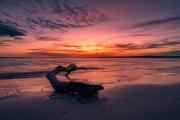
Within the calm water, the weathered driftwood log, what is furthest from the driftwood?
the calm water

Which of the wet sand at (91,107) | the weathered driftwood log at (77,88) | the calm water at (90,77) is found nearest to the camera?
the wet sand at (91,107)

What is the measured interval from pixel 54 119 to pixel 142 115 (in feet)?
12.2

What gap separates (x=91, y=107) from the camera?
10469 millimetres

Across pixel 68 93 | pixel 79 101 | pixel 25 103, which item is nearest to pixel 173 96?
pixel 79 101

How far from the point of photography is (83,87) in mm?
13266

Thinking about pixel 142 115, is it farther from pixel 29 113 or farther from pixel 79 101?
pixel 29 113

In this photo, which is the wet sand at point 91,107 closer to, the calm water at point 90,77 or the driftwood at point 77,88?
the driftwood at point 77,88

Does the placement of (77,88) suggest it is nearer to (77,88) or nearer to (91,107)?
(77,88)

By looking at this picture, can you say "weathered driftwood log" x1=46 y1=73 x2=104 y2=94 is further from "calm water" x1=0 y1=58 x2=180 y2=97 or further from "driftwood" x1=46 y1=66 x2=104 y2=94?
"calm water" x1=0 y1=58 x2=180 y2=97

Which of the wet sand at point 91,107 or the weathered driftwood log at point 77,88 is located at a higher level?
the weathered driftwood log at point 77,88

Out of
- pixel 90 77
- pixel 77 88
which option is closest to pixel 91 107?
pixel 77 88

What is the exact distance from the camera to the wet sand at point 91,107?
895cm

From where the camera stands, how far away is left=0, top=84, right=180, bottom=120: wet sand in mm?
8948

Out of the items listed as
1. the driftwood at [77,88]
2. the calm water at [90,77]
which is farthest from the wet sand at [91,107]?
the calm water at [90,77]
